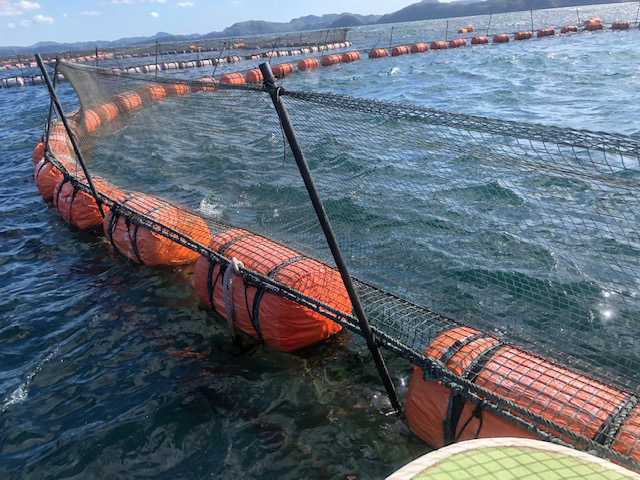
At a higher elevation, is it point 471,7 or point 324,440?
point 471,7

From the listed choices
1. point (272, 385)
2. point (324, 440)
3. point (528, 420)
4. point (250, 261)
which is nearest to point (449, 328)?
point (528, 420)

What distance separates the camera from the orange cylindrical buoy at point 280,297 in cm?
596

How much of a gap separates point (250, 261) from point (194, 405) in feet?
6.50

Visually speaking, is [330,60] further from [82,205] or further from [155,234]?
[155,234]

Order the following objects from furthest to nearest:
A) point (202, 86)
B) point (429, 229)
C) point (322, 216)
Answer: point (429, 229) → point (202, 86) → point (322, 216)

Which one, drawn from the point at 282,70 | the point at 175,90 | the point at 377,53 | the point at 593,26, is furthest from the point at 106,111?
the point at 593,26

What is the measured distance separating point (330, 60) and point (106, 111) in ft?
90.5

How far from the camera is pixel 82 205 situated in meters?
10.4

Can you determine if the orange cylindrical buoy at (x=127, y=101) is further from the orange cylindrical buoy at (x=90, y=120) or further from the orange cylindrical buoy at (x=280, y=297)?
the orange cylindrical buoy at (x=280, y=297)

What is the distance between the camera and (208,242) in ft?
25.7

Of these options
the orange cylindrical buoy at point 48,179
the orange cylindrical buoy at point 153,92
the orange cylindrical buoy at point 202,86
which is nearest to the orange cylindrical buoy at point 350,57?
the orange cylindrical buoy at point 153,92

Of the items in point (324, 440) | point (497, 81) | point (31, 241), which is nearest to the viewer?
point (324, 440)

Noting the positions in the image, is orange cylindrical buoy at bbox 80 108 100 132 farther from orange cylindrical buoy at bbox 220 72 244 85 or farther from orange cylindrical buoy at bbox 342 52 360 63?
orange cylindrical buoy at bbox 342 52 360 63

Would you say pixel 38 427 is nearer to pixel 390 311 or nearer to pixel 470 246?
pixel 390 311
